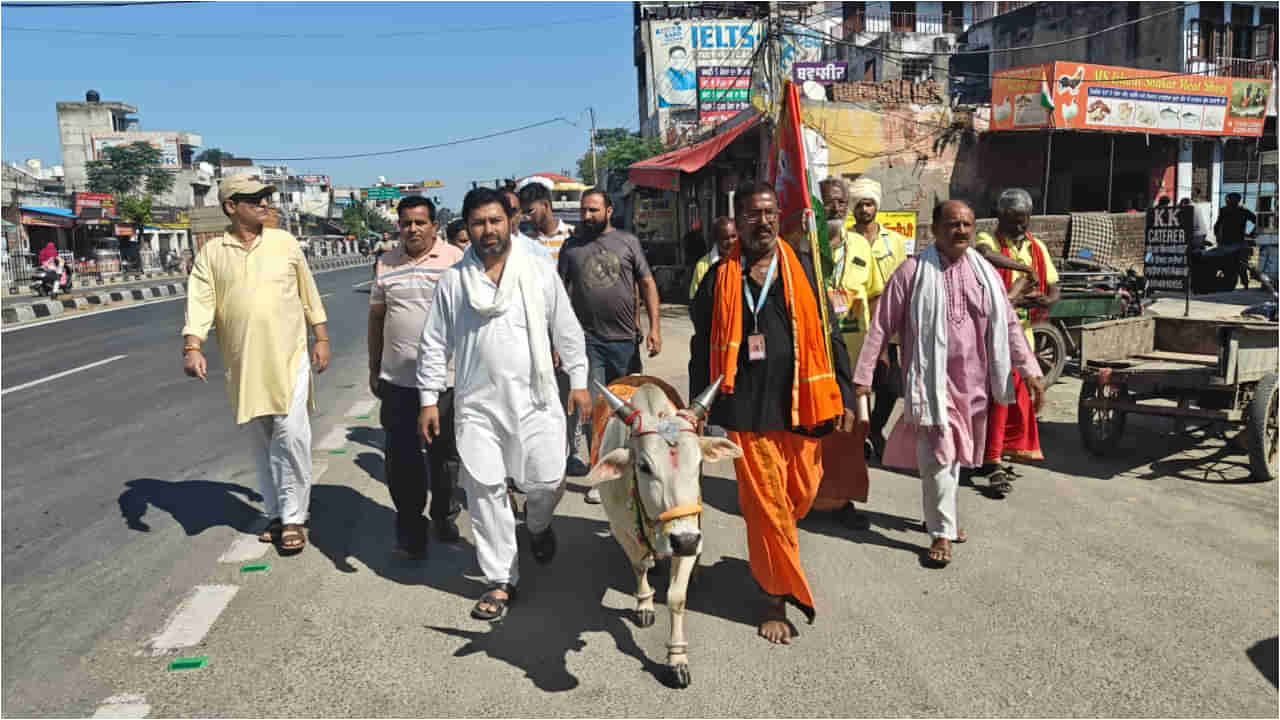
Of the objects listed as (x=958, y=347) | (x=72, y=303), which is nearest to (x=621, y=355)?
(x=958, y=347)

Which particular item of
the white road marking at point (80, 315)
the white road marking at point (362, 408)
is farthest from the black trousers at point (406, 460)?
the white road marking at point (80, 315)

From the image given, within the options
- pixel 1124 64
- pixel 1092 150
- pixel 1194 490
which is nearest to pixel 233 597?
pixel 1194 490

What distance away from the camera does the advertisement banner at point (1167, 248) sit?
10914mm

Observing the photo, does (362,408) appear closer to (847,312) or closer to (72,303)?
(847,312)

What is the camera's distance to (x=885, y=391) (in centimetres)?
640

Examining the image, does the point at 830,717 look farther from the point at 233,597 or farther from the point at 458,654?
the point at 233,597

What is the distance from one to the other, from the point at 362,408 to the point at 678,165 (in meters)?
9.58

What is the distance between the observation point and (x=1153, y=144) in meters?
22.0

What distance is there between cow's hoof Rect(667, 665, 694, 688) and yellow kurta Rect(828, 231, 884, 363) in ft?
10.7

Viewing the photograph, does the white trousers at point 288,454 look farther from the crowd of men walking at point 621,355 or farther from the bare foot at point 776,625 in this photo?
the bare foot at point 776,625

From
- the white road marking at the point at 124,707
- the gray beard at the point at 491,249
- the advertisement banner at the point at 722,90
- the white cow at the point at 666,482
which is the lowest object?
the white road marking at the point at 124,707

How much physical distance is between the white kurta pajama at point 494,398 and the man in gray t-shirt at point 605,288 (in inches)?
77.0

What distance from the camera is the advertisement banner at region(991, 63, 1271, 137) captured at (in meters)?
18.9

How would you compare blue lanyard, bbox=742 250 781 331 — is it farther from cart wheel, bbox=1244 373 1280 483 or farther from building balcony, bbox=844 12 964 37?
building balcony, bbox=844 12 964 37
